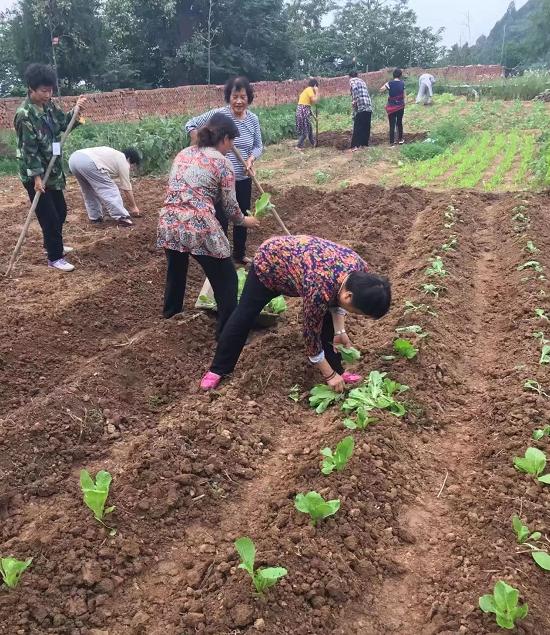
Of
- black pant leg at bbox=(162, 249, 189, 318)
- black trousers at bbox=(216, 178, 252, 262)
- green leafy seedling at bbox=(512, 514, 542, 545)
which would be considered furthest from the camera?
black trousers at bbox=(216, 178, 252, 262)

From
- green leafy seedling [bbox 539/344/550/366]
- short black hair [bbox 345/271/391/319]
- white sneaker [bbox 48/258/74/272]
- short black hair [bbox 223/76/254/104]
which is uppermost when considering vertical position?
short black hair [bbox 223/76/254/104]

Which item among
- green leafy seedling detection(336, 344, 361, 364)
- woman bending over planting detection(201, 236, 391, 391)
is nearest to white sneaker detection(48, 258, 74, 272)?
woman bending over planting detection(201, 236, 391, 391)

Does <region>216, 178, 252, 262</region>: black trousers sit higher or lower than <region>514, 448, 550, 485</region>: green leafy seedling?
higher

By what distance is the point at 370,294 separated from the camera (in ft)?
9.95

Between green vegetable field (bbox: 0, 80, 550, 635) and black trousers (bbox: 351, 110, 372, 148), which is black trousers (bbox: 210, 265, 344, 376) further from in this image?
black trousers (bbox: 351, 110, 372, 148)

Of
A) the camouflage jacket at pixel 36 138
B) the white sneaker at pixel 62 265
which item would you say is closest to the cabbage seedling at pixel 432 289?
the white sneaker at pixel 62 265

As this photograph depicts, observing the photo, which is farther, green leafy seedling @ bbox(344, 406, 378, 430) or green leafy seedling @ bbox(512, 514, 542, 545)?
green leafy seedling @ bbox(344, 406, 378, 430)

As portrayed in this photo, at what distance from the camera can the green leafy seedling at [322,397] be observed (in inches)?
145

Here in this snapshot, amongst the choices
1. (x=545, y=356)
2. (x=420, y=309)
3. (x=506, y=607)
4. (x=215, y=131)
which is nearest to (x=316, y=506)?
(x=506, y=607)

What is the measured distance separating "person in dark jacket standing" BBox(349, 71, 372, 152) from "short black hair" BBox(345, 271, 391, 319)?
10302 mm

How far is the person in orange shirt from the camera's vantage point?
13367 millimetres

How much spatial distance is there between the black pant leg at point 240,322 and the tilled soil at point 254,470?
165 millimetres

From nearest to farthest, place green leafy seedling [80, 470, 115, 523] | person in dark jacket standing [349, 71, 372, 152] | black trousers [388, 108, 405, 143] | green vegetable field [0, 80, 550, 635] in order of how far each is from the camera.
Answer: green vegetable field [0, 80, 550, 635] < green leafy seedling [80, 470, 115, 523] < person in dark jacket standing [349, 71, 372, 152] < black trousers [388, 108, 405, 143]

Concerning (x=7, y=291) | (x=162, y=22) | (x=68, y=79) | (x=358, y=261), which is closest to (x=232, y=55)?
(x=162, y=22)
